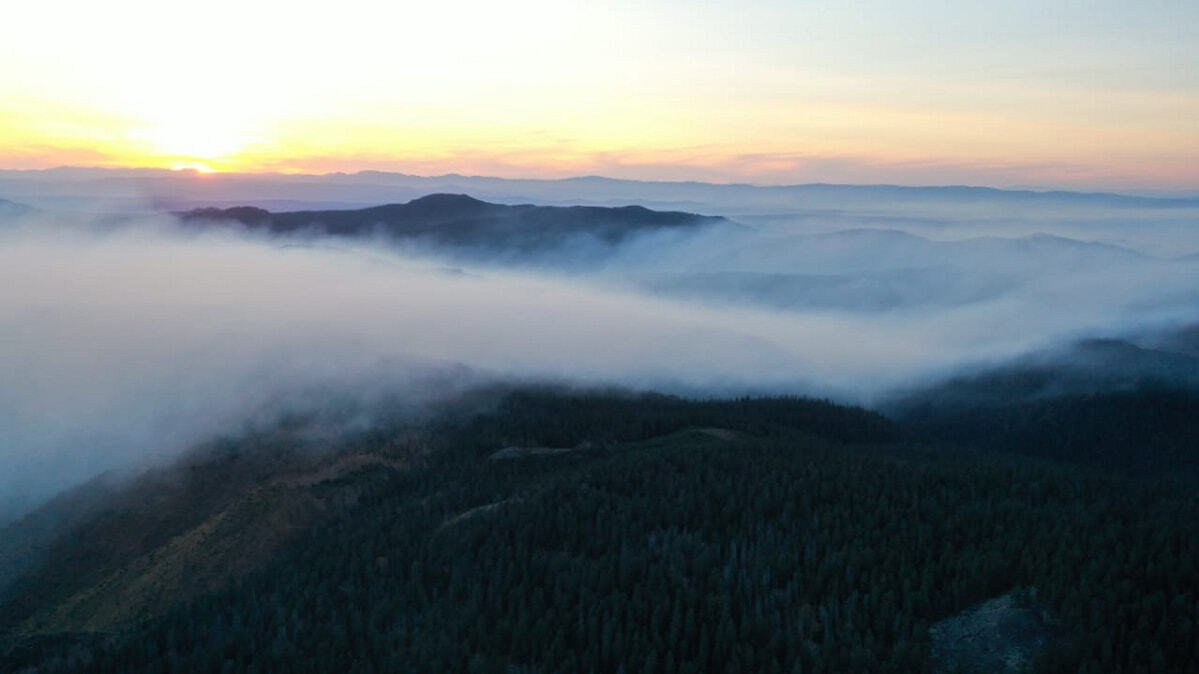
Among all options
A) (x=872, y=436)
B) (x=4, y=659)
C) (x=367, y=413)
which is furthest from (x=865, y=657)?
(x=872, y=436)

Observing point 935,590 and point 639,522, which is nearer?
point 935,590

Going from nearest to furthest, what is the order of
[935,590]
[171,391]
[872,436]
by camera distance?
[935,590] → [872,436] → [171,391]

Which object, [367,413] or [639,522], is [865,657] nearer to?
[639,522]

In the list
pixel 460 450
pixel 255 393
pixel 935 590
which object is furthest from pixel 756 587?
pixel 255 393

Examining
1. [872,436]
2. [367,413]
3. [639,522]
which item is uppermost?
[639,522]

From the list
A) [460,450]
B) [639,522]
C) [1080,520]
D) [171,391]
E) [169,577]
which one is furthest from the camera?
[171,391]

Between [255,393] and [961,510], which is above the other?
[961,510]
